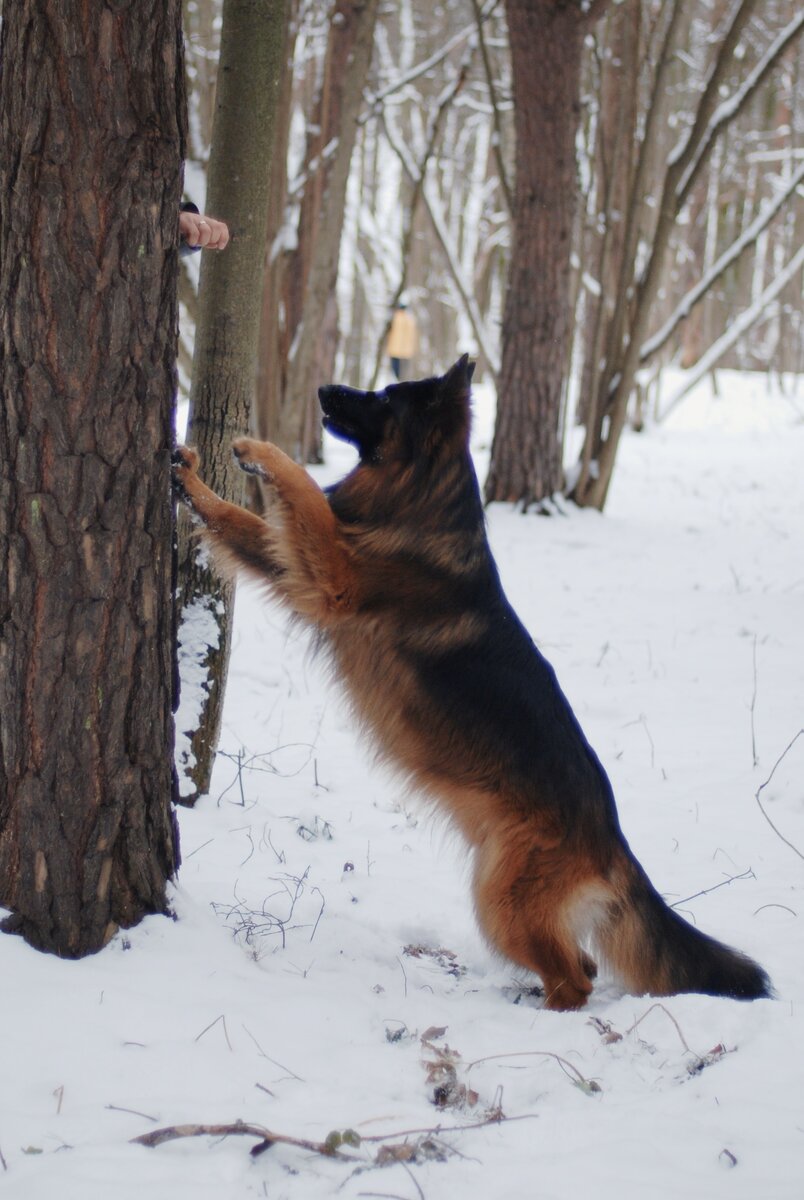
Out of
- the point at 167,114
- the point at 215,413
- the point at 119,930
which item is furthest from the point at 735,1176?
the point at 215,413

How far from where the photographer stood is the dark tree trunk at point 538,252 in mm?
9102

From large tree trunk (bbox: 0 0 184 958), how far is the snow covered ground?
0.35 metres

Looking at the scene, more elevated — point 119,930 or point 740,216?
point 740,216

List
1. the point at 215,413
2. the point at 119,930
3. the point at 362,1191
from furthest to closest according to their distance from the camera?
the point at 215,413, the point at 119,930, the point at 362,1191

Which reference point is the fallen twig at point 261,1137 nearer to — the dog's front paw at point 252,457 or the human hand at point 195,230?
the dog's front paw at point 252,457

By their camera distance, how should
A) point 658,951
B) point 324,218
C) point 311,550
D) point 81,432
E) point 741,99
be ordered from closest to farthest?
point 81,432 → point 658,951 → point 311,550 → point 324,218 → point 741,99

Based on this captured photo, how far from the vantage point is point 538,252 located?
31.3ft

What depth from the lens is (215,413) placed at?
3.66 metres

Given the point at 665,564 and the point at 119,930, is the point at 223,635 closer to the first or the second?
the point at 119,930

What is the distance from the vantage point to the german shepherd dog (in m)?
2.88

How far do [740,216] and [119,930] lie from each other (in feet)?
76.5

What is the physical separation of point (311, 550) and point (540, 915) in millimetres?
1356

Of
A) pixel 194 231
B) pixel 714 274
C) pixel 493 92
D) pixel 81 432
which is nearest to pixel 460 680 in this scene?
pixel 81 432

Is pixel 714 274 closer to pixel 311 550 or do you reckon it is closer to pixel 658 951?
pixel 311 550
